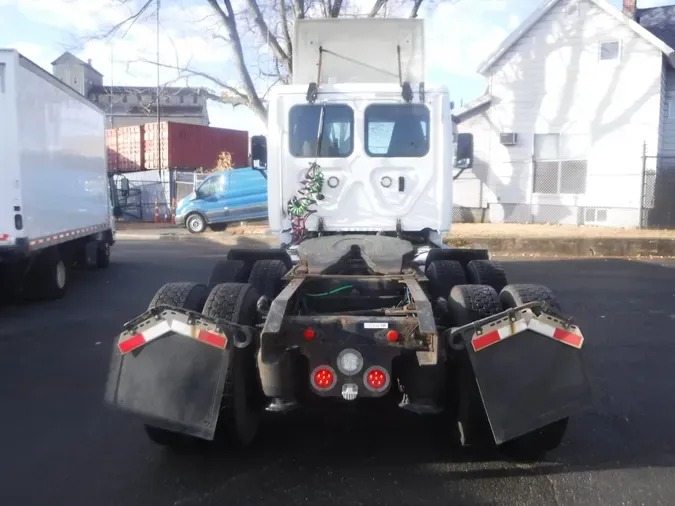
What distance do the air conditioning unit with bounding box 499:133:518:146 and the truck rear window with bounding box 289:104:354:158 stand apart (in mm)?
16813

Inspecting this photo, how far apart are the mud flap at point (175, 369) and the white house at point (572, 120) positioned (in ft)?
64.6

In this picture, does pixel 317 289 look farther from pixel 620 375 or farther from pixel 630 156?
pixel 630 156

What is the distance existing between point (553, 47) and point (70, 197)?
55.5 feet

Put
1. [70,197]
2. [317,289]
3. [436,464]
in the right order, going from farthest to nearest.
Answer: [70,197] → [317,289] → [436,464]

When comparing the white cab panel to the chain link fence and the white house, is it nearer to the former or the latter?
the white house

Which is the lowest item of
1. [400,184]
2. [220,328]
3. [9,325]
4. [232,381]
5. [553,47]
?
[9,325]

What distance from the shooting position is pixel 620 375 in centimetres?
657

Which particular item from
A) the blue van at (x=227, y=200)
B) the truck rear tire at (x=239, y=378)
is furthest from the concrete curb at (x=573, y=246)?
the truck rear tire at (x=239, y=378)

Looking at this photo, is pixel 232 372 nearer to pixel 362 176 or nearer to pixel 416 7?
pixel 362 176

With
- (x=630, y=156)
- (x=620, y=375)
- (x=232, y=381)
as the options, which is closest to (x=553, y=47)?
(x=630, y=156)

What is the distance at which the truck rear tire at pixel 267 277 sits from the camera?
5902 millimetres

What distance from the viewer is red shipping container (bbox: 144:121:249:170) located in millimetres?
31906

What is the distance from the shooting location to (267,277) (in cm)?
596

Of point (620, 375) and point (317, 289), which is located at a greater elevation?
point (317, 289)
